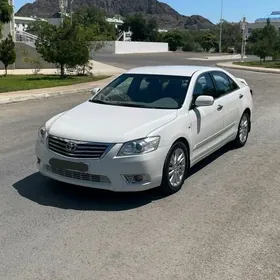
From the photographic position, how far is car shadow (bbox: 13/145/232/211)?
4.85 metres

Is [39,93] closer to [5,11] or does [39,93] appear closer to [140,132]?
[5,11]

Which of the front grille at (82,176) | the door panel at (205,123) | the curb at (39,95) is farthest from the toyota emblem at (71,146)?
the curb at (39,95)

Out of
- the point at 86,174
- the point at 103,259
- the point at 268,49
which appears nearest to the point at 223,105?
the point at 86,174

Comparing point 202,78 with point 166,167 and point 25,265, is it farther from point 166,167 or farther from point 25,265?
point 25,265

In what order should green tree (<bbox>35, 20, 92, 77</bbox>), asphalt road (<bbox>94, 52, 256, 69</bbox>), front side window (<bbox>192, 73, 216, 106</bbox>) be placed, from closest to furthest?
front side window (<bbox>192, 73, 216, 106</bbox>)
green tree (<bbox>35, 20, 92, 77</bbox>)
asphalt road (<bbox>94, 52, 256, 69</bbox>)

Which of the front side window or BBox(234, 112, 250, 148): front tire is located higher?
the front side window

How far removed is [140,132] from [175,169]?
72cm

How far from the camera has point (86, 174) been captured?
15.7 ft

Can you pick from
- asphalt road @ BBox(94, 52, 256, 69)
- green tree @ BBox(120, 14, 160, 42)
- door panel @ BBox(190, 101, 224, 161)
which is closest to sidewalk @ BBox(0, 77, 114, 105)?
door panel @ BBox(190, 101, 224, 161)

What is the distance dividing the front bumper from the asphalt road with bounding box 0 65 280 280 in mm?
245

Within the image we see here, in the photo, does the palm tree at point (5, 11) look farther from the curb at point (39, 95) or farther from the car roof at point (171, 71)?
the car roof at point (171, 71)

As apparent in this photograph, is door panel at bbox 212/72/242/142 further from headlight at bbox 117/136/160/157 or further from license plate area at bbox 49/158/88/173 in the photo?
license plate area at bbox 49/158/88/173

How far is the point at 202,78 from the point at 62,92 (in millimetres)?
10111

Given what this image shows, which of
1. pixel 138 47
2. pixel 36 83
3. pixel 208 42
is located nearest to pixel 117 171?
pixel 36 83
